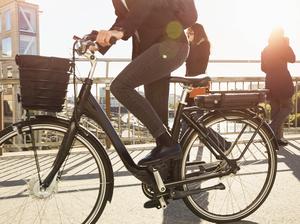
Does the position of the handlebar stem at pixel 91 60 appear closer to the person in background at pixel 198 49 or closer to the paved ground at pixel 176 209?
the paved ground at pixel 176 209

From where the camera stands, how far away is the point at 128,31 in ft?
8.98

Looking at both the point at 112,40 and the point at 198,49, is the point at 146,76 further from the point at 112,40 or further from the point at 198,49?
the point at 198,49

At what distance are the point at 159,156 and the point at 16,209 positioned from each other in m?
1.14

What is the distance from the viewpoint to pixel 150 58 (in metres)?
2.92

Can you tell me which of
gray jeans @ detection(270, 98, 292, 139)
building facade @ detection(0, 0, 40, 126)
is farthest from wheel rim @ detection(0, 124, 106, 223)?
building facade @ detection(0, 0, 40, 126)

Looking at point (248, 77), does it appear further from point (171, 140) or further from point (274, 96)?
point (171, 140)

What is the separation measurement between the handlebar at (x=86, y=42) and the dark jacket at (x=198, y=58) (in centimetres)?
312

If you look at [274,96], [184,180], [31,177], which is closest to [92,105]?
[31,177]

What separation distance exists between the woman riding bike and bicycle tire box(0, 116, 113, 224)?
1.08 feet

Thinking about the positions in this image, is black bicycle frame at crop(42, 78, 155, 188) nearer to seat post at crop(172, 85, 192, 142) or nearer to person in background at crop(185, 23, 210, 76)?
seat post at crop(172, 85, 192, 142)

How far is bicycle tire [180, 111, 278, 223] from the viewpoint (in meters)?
3.30

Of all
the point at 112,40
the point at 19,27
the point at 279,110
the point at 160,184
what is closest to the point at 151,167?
the point at 160,184

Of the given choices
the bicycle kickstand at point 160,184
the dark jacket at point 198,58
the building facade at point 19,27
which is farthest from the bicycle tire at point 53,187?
the building facade at point 19,27

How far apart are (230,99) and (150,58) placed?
A: 28.1 inches
